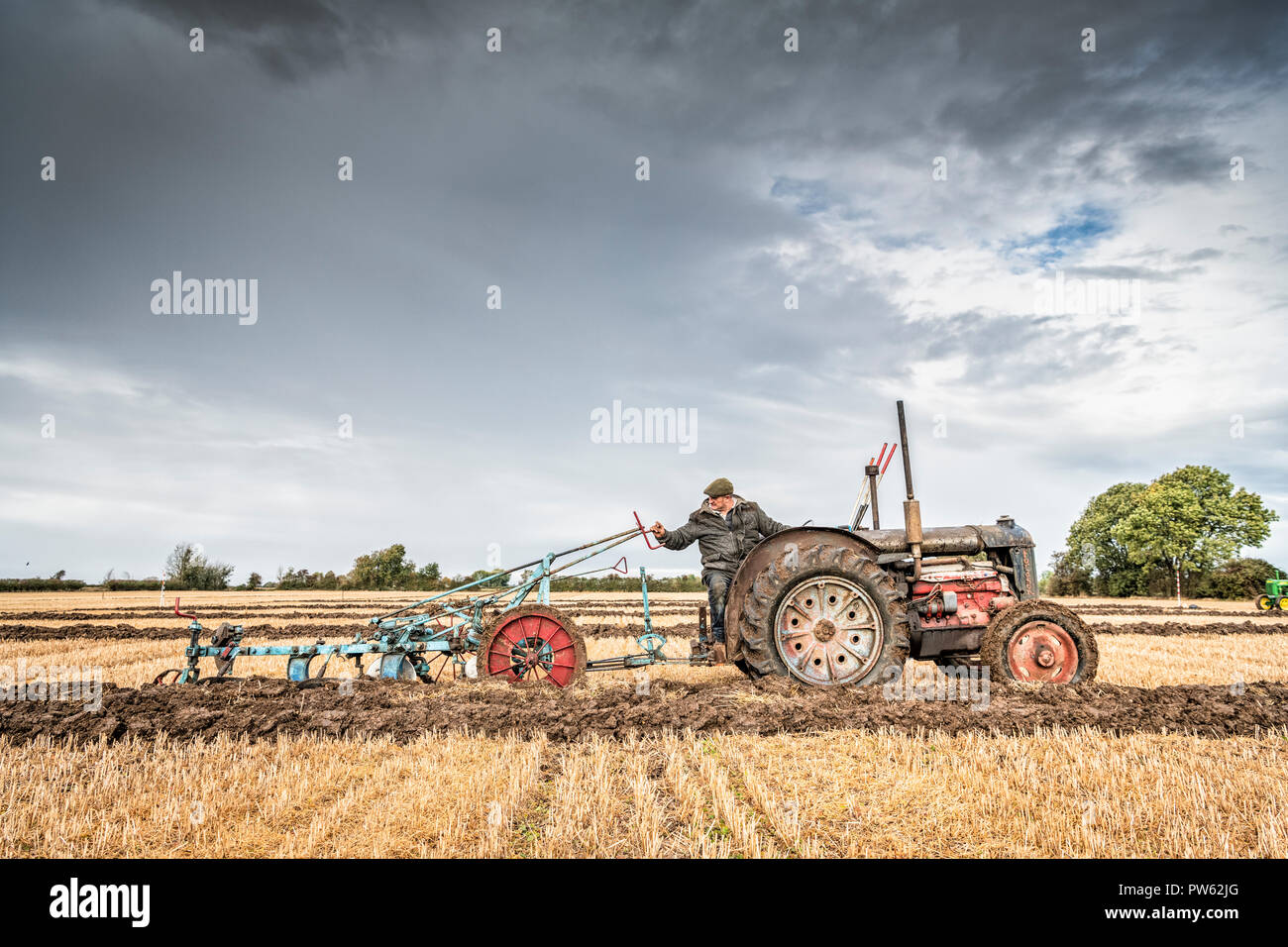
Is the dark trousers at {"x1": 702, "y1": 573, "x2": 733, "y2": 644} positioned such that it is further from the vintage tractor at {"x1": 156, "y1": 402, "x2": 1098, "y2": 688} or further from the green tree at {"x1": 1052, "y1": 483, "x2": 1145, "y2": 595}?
the green tree at {"x1": 1052, "y1": 483, "x2": 1145, "y2": 595}

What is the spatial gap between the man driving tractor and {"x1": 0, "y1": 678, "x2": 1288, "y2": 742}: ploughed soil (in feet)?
3.70

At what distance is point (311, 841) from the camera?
3676 millimetres

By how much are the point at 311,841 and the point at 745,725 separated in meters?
3.72

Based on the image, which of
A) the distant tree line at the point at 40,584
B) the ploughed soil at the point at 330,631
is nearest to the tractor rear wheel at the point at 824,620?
the ploughed soil at the point at 330,631

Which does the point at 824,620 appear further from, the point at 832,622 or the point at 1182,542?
the point at 1182,542

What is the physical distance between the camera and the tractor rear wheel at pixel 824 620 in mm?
7055

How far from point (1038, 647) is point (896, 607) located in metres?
1.87

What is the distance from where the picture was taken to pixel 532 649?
26.3 feet

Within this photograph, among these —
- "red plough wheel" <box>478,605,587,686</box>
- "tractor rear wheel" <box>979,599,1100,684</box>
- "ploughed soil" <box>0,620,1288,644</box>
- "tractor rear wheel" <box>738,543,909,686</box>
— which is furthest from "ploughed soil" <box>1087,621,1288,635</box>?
"red plough wheel" <box>478,605,587,686</box>

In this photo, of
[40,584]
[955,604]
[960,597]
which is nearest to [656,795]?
[955,604]

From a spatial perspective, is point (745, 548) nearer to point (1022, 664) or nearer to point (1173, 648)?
point (1022, 664)

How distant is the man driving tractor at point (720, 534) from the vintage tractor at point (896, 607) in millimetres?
448

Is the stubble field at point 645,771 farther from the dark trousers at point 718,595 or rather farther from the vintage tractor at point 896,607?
the dark trousers at point 718,595

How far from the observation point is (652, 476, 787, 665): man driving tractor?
7.81 m
